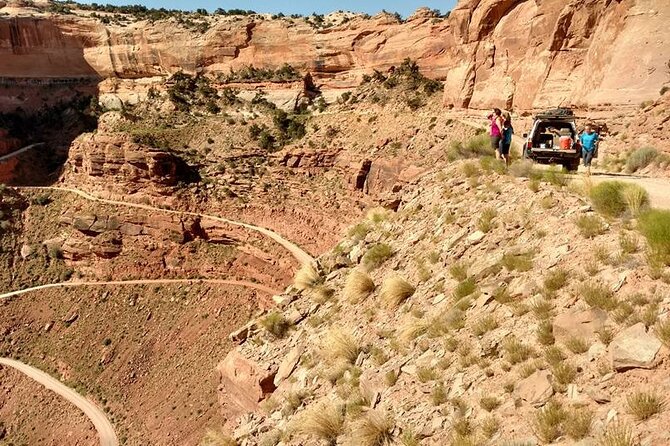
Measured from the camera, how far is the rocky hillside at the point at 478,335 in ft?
16.5

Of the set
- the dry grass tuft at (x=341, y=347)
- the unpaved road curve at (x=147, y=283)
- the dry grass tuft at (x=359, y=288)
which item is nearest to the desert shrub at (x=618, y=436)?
the dry grass tuft at (x=341, y=347)

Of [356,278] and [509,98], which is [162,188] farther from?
[356,278]

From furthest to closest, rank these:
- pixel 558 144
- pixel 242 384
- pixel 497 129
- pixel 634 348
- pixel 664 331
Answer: pixel 558 144 < pixel 497 129 < pixel 242 384 < pixel 634 348 < pixel 664 331

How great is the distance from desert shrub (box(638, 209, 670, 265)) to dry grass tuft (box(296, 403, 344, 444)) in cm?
461

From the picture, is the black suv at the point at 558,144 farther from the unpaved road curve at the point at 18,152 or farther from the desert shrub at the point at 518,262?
the unpaved road curve at the point at 18,152

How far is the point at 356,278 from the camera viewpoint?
418 inches

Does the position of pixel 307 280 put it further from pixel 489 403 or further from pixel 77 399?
pixel 77 399

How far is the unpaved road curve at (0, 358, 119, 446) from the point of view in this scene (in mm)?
24484

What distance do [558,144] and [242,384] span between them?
38.9ft

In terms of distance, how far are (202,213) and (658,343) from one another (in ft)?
106

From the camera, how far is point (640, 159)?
1698 centimetres

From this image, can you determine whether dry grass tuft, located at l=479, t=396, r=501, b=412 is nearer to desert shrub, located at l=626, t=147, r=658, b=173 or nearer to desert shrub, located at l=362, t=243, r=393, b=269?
desert shrub, located at l=362, t=243, r=393, b=269

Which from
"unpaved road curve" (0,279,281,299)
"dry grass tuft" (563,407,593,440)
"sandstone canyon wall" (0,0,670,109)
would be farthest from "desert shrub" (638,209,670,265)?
"unpaved road curve" (0,279,281,299)

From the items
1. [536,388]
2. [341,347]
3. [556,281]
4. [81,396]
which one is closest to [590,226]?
[556,281]
